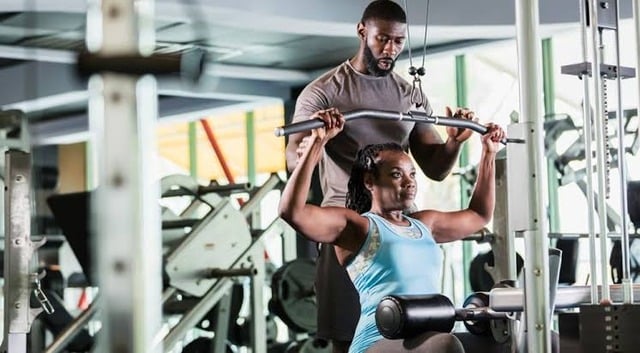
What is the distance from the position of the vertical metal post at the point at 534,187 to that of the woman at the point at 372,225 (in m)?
0.55

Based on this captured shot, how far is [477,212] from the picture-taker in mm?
3037

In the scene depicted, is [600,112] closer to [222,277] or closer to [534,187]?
[534,187]

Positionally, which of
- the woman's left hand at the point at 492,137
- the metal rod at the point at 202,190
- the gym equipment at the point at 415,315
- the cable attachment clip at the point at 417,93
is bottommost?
the gym equipment at the point at 415,315

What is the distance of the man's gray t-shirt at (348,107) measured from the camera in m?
2.95

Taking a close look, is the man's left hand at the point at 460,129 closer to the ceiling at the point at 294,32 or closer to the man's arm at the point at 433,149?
the man's arm at the point at 433,149

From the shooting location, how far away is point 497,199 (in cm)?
445

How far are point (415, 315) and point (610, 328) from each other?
0.44 meters

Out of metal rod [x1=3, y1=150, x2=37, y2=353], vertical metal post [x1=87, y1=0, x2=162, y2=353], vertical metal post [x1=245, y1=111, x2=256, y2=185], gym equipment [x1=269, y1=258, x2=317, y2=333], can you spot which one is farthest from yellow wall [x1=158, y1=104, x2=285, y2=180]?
vertical metal post [x1=87, y1=0, x2=162, y2=353]

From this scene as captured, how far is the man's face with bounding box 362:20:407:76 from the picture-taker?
2.94 m

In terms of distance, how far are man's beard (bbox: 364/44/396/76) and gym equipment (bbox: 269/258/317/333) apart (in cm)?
325

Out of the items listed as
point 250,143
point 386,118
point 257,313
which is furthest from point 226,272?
point 250,143

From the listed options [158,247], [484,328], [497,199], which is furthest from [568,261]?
[158,247]

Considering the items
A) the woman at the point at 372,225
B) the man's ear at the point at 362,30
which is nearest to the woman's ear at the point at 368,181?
the woman at the point at 372,225

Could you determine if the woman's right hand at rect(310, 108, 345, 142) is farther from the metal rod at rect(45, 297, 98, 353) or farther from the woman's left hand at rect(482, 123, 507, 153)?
the metal rod at rect(45, 297, 98, 353)
